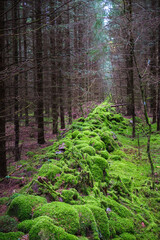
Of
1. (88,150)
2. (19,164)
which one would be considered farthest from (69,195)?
(19,164)

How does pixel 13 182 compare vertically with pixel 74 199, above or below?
below

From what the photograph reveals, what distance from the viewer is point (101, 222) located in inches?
90.9

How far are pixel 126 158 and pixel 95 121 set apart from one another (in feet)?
7.24

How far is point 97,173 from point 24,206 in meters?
1.79

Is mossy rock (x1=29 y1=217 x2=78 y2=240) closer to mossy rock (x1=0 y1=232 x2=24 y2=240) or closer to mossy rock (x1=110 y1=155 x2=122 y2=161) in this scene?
mossy rock (x1=0 y1=232 x2=24 y2=240)

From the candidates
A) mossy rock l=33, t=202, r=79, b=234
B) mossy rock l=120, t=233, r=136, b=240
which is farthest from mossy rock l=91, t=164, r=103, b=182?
mossy rock l=33, t=202, r=79, b=234

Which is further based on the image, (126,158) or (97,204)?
(126,158)

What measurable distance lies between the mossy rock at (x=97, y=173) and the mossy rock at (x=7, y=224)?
5.94 feet

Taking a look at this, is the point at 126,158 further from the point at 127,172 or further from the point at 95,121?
the point at 95,121

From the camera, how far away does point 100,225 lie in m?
2.28

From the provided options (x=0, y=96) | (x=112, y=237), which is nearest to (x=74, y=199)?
(x=112, y=237)

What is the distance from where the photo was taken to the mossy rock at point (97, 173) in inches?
137

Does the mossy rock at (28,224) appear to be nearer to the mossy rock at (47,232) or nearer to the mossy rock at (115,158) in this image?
the mossy rock at (47,232)

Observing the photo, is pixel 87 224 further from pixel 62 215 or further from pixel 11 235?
pixel 11 235
